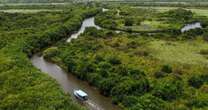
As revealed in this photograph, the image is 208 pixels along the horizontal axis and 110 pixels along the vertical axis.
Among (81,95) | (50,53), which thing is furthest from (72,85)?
(50,53)

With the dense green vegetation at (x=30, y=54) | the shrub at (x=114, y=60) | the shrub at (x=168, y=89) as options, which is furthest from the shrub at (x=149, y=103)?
the shrub at (x=114, y=60)

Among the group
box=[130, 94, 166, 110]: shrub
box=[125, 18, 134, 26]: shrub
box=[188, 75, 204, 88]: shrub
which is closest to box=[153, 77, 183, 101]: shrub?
box=[130, 94, 166, 110]: shrub

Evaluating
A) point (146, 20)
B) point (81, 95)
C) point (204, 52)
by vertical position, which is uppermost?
point (204, 52)

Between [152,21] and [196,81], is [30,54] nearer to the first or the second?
[196,81]

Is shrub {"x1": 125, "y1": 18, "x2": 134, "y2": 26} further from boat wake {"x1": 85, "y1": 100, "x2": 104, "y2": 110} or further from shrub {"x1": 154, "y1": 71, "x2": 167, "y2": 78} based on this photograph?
boat wake {"x1": 85, "y1": 100, "x2": 104, "y2": 110}

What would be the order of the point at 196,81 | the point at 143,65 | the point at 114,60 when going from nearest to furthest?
→ the point at 196,81
the point at 143,65
the point at 114,60

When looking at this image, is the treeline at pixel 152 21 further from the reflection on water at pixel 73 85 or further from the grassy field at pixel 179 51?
the reflection on water at pixel 73 85
